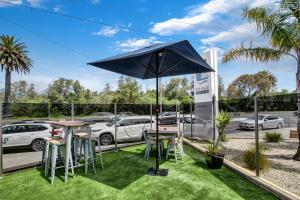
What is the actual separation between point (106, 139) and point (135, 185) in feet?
22.9

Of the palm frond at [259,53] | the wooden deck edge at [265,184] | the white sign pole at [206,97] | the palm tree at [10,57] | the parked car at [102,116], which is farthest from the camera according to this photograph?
the palm tree at [10,57]

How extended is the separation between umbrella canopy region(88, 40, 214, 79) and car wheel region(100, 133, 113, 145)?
15.0 ft

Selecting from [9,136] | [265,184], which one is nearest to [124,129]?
[9,136]

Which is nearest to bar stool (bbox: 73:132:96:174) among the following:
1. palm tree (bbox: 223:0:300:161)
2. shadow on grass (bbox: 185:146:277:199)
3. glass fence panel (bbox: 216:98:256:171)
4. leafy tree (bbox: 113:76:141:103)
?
shadow on grass (bbox: 185:146:277:199)

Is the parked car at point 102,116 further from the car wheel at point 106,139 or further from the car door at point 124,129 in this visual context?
the car wheel at point 106,139

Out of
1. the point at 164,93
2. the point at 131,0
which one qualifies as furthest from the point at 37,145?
the point at 164,93

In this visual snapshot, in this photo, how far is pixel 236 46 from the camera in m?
8.65

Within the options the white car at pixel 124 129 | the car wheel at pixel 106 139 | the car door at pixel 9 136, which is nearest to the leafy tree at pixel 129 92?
the white car at pixel 124 129

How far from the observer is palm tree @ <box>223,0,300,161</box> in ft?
23.0

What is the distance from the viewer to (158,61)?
575 centimetres

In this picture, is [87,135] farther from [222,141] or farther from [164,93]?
[164,93]

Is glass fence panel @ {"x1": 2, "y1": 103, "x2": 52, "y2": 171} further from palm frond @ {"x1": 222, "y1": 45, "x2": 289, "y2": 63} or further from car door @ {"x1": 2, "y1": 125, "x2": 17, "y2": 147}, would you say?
palm frond @ {"x1": 222, "y1": 45, "x2": 289, "y2": 63}

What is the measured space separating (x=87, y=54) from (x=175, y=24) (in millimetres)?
18565

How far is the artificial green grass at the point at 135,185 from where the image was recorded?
434cm
